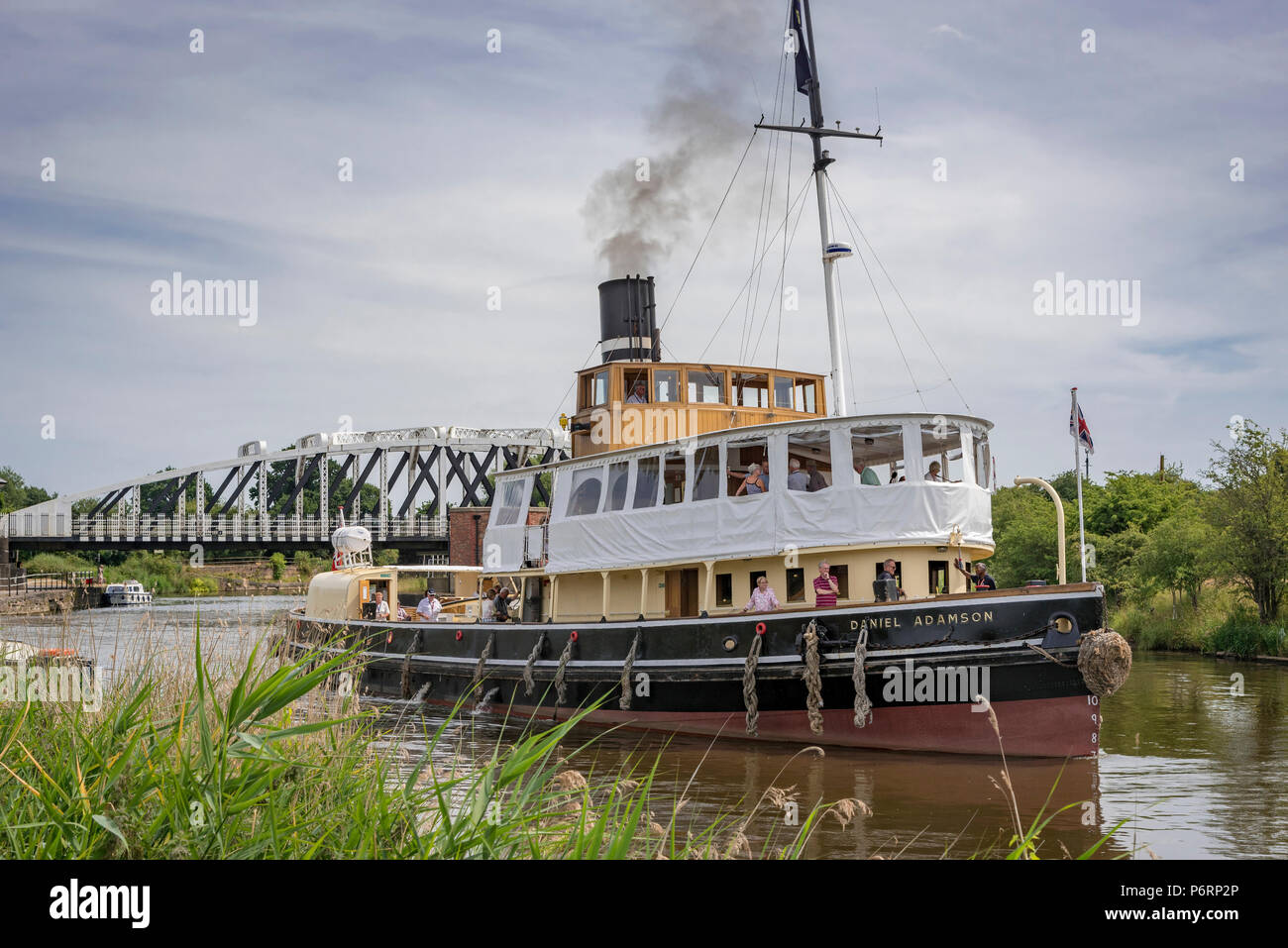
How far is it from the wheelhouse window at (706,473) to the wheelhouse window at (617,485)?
161 centimetres

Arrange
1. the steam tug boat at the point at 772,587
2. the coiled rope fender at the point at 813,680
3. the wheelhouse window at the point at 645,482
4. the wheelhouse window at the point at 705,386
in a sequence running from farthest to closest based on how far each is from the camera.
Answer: the wheelhouse window at the point at 705,386
the wheelhouse window at the point at 645,482
the coiled rope fender at the point at 813,680
the steam tug boat at the point at 772,587

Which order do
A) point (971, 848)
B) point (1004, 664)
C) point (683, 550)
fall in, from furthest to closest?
1. point (683, 550)
2. point (1004, 664)
3. point (971, 848)

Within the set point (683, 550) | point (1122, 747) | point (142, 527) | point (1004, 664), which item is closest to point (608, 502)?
point (683, 550)

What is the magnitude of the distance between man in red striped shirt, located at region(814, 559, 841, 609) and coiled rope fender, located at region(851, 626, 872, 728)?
36.9 inches

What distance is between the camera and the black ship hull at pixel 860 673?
1413cm

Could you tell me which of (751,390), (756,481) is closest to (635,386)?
(751,390)

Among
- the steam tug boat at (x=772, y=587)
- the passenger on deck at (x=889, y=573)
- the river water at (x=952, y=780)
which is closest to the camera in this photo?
the river water at (x=952, y=780)

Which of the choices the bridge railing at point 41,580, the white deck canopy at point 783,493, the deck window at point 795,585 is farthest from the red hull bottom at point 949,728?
the bridge railing at point 41,580

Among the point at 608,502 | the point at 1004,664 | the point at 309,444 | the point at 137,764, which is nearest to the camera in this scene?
the point at 137,764

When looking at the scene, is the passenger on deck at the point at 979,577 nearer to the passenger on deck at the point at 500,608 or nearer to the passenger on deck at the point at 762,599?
the passenger on deck at the point at 762,599

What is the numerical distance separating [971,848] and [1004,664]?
471 cm

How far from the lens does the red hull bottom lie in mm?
14141
